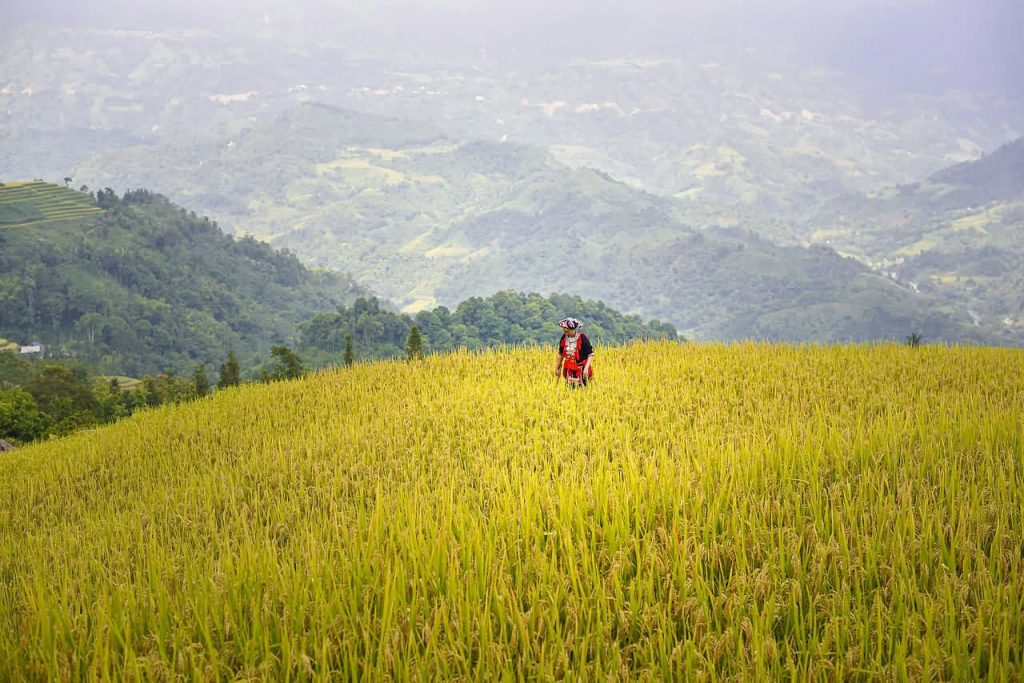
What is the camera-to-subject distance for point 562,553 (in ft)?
18.4

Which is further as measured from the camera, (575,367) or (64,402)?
(64,402)

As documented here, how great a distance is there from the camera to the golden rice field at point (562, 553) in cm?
436

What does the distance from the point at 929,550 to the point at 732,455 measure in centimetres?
231

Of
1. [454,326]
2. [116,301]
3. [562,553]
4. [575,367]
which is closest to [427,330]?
[454,326]

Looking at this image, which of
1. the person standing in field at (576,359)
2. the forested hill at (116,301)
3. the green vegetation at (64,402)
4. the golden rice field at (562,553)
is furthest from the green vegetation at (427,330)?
the golden rice field at (562,553)

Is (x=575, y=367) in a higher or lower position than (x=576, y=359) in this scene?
lower

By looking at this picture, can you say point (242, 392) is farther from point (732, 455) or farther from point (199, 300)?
point (199, 300)

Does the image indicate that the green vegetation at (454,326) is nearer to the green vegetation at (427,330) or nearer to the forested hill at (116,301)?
the green vegetation at (427,330)

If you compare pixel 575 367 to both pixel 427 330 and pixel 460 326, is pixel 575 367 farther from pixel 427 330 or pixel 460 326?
pixel 427 330

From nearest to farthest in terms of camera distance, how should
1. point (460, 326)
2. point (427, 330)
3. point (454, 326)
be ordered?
1. point (454, 326)
2. point (460, 326)
3. point (427, 330)

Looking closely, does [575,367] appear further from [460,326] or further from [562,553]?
[460,326]

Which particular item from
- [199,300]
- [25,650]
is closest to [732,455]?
[25,650]

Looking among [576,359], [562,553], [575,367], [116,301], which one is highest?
[116,301]

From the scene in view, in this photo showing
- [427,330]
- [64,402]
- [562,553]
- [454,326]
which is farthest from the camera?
[427,330]
